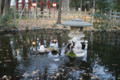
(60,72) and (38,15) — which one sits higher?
(38,15)

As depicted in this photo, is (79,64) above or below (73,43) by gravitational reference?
below

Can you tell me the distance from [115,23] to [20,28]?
419 inches

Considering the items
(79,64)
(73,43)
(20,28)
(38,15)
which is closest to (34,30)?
(20,28)

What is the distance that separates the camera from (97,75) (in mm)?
5379

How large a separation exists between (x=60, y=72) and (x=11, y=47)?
4.57 m

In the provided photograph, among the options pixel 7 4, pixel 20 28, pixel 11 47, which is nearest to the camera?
pixel 11 47

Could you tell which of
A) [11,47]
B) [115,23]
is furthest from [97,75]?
[115,23]

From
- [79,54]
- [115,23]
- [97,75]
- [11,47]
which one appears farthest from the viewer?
[115,23]

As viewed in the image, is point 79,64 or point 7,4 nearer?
point 79,64

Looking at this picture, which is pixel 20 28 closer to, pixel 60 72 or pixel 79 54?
pixel 79 54

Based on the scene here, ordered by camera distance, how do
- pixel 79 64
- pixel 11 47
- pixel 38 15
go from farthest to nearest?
pixel 38 15 < pixel 11 47 < pixel 79 64

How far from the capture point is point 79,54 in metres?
7.52

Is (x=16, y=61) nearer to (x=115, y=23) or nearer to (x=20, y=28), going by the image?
(x=20, y=28)

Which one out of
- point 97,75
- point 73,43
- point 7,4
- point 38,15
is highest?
point 7,4
